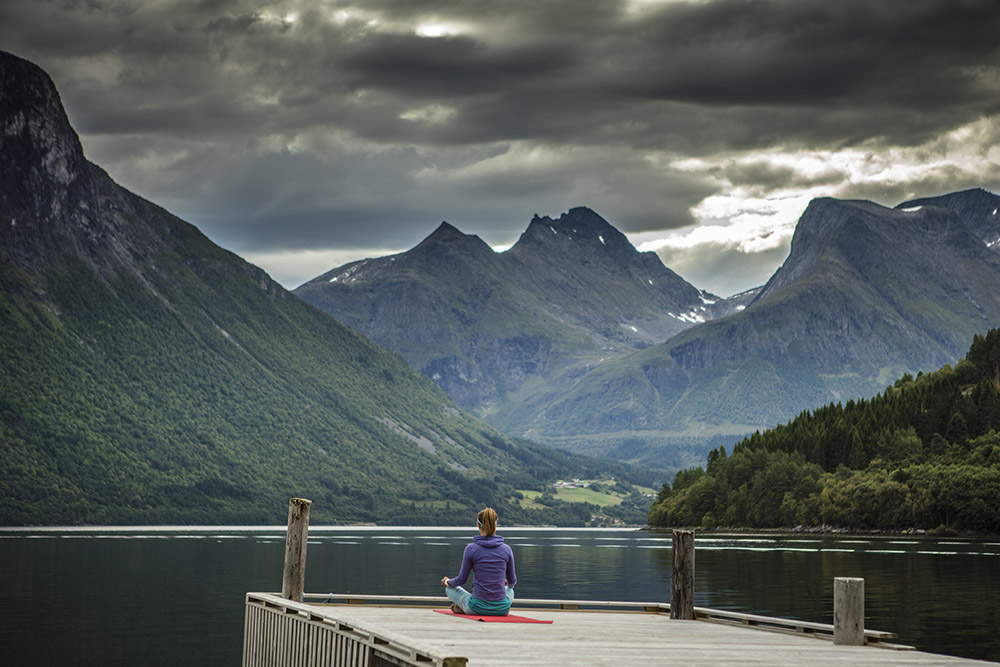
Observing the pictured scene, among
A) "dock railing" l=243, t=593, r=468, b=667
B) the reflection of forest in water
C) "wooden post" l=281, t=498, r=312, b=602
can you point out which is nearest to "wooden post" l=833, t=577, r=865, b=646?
"dock railing" l=243, t=593, r=468, b=667

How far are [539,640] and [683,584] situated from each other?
409 inches

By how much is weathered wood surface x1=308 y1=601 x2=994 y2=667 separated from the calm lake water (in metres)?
17.3

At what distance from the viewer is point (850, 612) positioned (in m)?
29.4

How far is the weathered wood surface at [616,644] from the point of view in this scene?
2448cm

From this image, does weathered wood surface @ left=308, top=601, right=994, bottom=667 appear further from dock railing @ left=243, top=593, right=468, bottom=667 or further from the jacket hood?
the jacket hood

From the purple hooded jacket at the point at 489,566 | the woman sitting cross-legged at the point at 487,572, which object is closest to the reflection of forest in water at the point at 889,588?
the woman sitting cross-legged at the point at 487,572

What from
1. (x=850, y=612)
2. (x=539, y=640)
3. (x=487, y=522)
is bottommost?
(x=539, y=640)

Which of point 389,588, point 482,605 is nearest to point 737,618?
point 482,605

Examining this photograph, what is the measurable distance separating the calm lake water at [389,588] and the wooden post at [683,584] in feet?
44.0

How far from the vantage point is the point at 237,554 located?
14712 centimetres

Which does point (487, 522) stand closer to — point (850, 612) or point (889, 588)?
point (850, 612)

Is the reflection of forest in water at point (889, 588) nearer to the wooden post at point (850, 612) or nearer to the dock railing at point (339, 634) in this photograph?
the dock railing at point (339, 634)

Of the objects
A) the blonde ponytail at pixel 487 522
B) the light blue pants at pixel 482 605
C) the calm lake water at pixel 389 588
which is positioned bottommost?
the calm lake water at pixel 389 588

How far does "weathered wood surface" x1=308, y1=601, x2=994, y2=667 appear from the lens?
80.3ft
